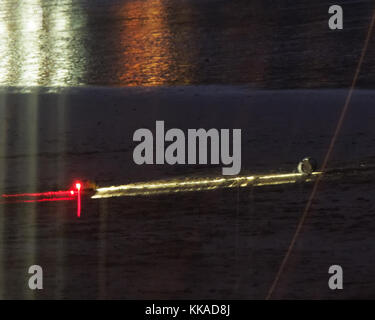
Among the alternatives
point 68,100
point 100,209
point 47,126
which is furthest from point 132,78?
point 100,209

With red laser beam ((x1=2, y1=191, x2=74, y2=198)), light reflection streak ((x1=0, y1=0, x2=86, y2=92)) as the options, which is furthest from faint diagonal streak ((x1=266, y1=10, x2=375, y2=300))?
light reflection streak ((x1=0, y1=0, x2=86, y2=92))

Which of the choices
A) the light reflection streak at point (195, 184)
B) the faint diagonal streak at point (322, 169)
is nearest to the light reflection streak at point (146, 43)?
the faint diagonal streak at point (322, 169)

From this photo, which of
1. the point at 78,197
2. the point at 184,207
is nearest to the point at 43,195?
the point at 78,197

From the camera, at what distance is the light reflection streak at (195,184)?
6.61 m

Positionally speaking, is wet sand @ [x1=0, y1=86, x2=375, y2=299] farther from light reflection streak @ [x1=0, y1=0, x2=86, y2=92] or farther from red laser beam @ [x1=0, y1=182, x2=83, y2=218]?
light reflection streak @ [x1=0, y1=0, x2=86, y2=92]

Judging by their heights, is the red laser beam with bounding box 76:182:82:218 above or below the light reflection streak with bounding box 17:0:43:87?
below

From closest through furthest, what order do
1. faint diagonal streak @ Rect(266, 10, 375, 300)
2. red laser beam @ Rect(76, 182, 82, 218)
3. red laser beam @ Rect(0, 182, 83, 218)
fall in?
1. faint diagonal streak @ Rect(266, 10, 375, 300)
2. red laser beam @ Rect(76, 182, 82, 218)
3. red laser beam @ Rect(0, 182, 83, 218)

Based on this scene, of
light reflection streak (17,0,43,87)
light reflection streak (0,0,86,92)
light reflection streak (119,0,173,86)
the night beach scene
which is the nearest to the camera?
the night beach scene

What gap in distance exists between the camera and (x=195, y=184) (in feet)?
22.1

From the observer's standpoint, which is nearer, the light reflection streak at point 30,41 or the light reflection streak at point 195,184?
the light reflection streak at point 195,184

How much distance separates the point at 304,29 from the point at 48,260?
296 inches

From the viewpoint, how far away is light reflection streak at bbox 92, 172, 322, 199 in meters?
6.61

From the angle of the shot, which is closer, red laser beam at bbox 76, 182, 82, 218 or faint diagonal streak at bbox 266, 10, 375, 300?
faint diagonal streak at bbox 266, 10, 375, 300

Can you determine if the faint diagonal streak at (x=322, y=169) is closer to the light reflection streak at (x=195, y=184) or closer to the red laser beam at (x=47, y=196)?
the light reflection streak at (x=195, y=184)
